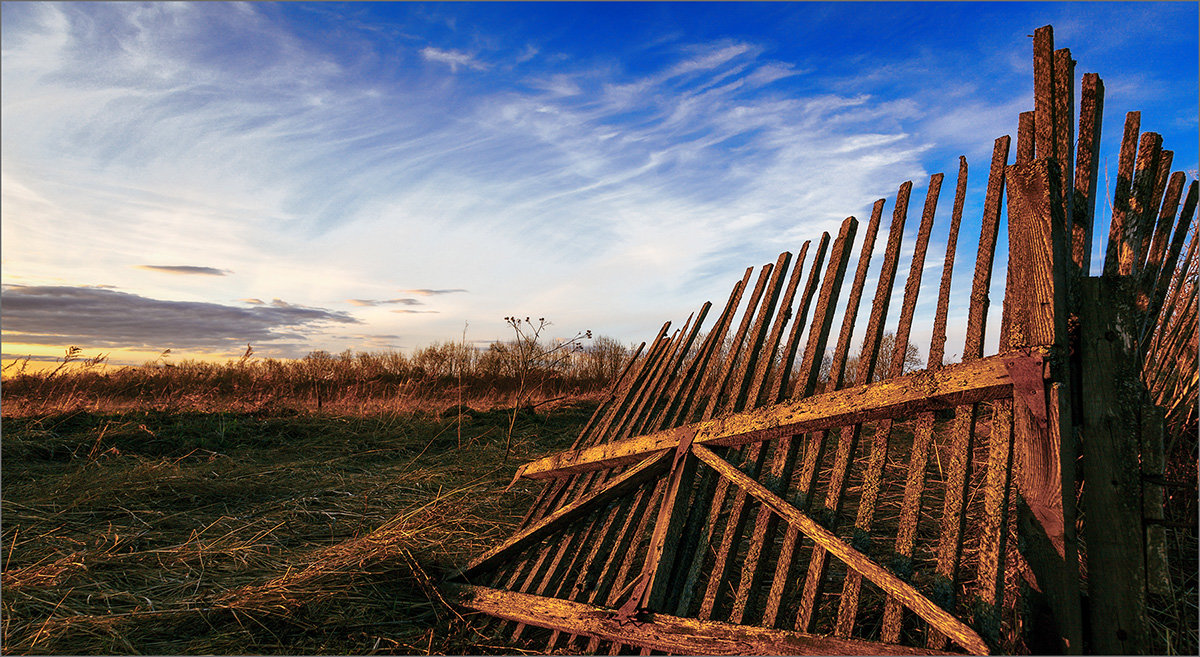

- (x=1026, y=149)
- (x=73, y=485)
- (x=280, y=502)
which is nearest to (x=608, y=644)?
(x=1026, y=149)

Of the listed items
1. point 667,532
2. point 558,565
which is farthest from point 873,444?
point 558,565

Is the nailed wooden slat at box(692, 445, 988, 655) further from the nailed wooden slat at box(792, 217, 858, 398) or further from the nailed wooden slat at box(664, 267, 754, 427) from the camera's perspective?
the nailed wooden slat at box(664, 267, 754, 427)

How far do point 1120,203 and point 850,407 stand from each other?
141 cm

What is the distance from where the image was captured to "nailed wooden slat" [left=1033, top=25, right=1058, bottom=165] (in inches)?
86.0

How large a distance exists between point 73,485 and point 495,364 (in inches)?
512

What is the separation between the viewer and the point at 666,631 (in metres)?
2.51

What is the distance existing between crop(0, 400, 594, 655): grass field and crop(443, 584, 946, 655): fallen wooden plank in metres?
0.19

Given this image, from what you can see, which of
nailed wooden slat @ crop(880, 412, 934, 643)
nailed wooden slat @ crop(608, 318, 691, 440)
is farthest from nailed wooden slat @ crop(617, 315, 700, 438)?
nailed wooden slat @ crop(880, 412, 934, 643)

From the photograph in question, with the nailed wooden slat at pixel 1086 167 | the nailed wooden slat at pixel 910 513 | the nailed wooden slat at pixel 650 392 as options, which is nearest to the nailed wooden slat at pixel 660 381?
the nailed wooden slat at pixel 650 392

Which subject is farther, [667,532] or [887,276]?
[667,532]

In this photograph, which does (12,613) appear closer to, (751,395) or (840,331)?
(751,395)

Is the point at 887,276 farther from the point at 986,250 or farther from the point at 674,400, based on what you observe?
the point at 674,400

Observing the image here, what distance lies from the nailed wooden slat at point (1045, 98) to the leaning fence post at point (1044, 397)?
0.34 ft

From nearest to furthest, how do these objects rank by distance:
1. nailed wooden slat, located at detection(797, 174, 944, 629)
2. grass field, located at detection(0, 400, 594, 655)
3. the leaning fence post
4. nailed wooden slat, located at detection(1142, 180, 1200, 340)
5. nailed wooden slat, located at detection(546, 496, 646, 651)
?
the leaning fence post, nailed wooden slat, located at detection(797, 174, 944, 629), nailed wooden slat, located at detection(1142, 180, 1200, 340), nailed wooden slat, located at detection(546, 496, 646, 651), grass field, located at detection(0, 400, 594, 655)
